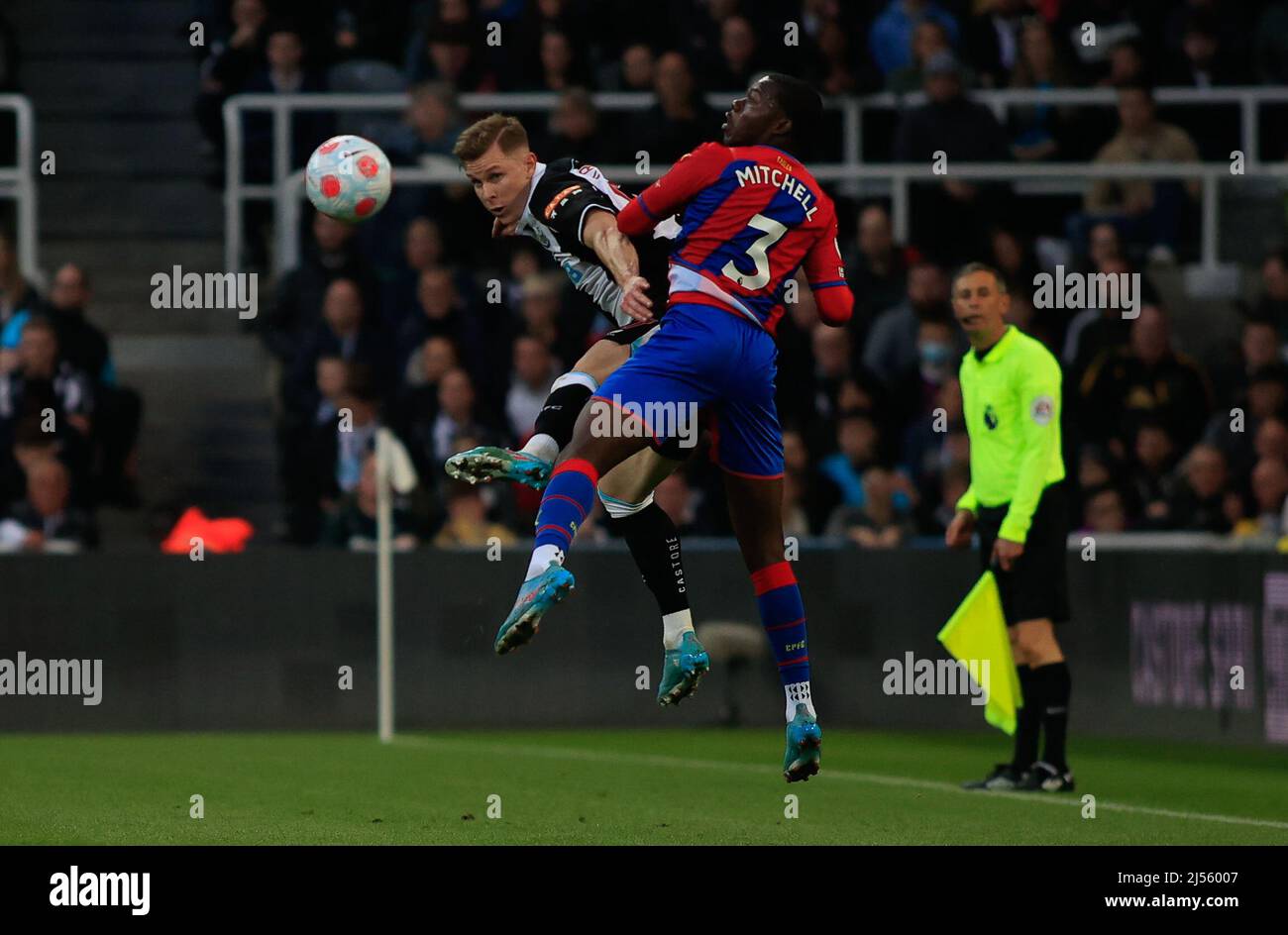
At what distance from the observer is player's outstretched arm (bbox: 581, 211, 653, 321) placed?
8.10m

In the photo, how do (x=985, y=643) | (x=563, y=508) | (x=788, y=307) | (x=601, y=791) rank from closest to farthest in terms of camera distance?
(x=563, y=508) → (x=601, y=791) → (x=985, y=643) → (x=788, y=307)

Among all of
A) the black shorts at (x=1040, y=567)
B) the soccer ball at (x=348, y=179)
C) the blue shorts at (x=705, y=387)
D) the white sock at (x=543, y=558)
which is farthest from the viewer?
the black shorts at (x=1040, y=567)

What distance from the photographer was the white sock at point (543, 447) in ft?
28.3

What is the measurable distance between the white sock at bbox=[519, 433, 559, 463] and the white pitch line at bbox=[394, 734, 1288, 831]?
3.34 meters

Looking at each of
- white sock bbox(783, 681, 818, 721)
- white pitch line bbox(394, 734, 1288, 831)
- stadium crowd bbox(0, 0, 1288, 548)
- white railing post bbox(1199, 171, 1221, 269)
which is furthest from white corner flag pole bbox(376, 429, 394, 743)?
white railing post bbox(1199, 171, 1221, 269)

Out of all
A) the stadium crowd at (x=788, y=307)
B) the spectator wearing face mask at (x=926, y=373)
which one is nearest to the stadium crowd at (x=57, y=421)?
the stadium crowd at (x=788, y=307)

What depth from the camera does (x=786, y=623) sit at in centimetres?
895

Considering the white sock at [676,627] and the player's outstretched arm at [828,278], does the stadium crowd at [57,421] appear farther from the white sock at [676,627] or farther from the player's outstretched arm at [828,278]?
the player's outstretched arm at [828,278]

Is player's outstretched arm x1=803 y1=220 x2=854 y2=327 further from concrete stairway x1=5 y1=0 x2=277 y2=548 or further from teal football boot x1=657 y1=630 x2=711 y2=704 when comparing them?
concrete stairway x1=5 y1=0 x2=277 y2=548

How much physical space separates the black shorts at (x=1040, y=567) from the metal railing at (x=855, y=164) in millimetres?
4723

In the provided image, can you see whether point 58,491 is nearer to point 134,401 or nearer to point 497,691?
point 134,401

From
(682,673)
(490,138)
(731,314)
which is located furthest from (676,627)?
(490,138)

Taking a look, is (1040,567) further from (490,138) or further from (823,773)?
(490,138)

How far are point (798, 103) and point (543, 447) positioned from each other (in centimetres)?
151
